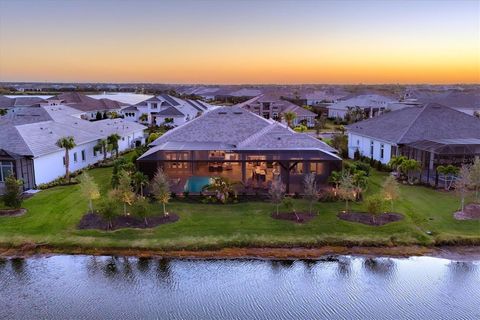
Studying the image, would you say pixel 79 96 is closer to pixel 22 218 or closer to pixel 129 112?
pixel 129 112

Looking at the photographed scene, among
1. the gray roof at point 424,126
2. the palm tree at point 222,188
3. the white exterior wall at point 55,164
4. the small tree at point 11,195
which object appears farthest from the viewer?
the gray roof at point 424,126

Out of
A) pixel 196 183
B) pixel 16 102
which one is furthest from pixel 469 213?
pixel 16 102

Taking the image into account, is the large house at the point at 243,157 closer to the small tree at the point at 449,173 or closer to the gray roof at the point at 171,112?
the small tree at the point at 449,173

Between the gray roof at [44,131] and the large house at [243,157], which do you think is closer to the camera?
the large house at [243,157]

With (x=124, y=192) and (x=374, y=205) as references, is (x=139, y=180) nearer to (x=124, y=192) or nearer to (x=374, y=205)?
(x=124, y=192)

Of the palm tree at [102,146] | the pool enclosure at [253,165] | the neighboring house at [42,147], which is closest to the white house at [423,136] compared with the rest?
the pool enclosure at [253,165]


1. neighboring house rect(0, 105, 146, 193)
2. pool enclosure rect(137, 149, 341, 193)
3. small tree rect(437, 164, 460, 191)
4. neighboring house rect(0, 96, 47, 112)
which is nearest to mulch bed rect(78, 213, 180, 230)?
pool enclosure rect(137, 149, 341, 193)
